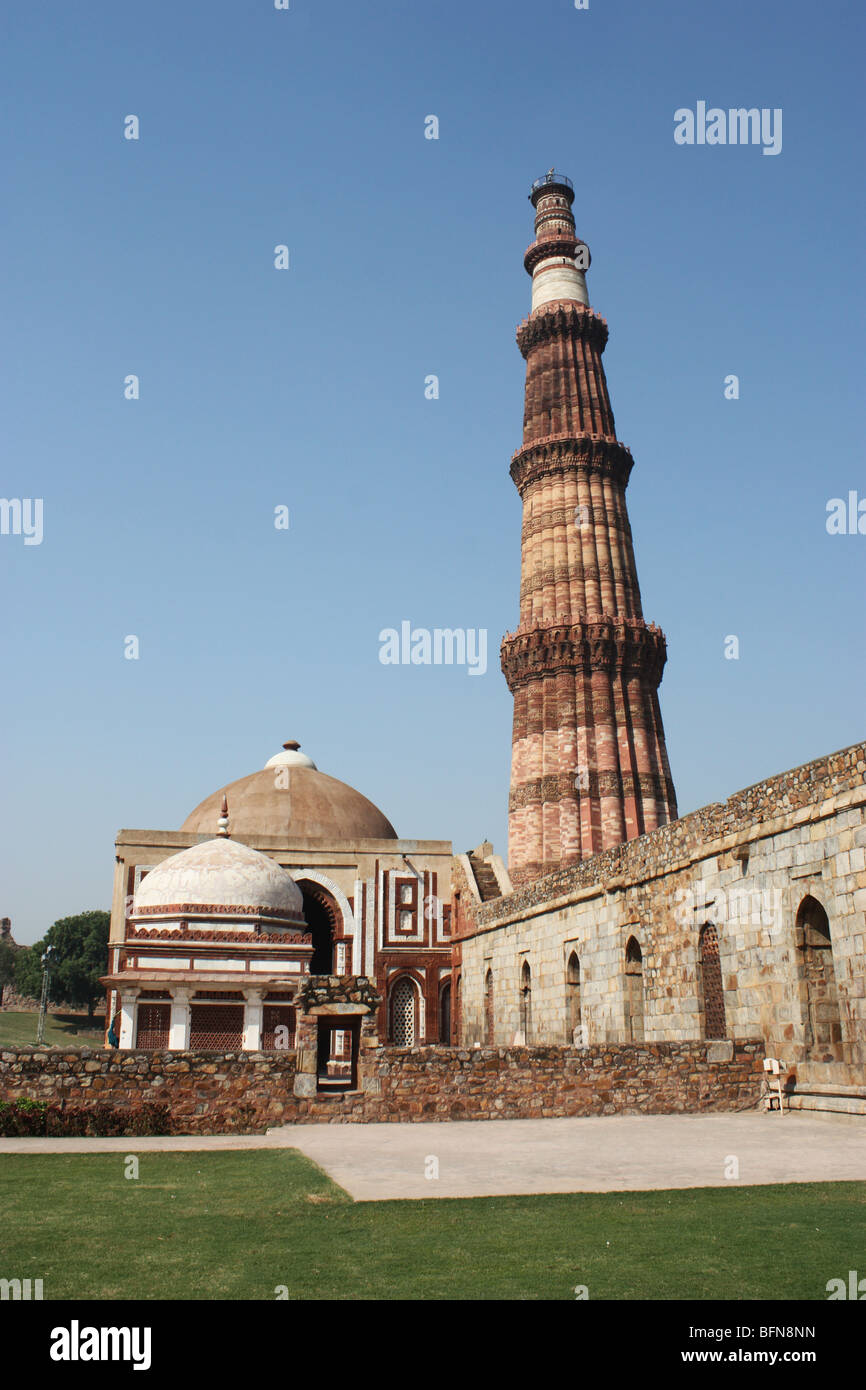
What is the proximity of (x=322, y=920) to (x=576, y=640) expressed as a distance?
38.6 ft

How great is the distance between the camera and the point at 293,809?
35.3m

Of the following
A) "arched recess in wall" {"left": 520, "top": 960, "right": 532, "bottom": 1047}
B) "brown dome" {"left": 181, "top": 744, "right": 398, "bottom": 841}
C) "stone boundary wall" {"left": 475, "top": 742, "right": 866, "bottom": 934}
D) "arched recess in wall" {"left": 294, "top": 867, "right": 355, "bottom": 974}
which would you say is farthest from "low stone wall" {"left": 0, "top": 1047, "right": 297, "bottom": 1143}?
"brown dome" {"left": 181, "top": 744, "right": 398, "bottom": 841}

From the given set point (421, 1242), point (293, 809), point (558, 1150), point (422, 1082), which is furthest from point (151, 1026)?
point (421, 1242)

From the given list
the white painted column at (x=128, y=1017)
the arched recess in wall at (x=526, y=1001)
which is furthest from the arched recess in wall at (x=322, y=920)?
the white painted column at (x=128, y=1017)

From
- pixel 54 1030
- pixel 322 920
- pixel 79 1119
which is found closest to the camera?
pixel 79 1119

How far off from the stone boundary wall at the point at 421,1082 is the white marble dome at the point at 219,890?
10.6 metres

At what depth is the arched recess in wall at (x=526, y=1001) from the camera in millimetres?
24219

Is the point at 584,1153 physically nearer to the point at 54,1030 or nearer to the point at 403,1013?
the point at 403,1013

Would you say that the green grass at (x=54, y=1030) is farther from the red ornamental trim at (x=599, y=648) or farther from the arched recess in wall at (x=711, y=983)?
the arched recess in wall at (x=711, y=983)

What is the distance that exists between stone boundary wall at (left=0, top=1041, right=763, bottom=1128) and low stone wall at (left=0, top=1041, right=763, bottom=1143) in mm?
12

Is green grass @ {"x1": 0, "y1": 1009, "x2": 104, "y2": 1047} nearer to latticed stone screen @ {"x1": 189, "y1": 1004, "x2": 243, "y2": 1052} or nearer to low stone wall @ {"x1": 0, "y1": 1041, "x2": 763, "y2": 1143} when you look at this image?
latticed stone screen @ {"x1": 189, "y1": 1004, "x2": 243, "y2": 1052}

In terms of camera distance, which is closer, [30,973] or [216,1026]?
[216,1026]

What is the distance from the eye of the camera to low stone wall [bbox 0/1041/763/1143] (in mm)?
11680
